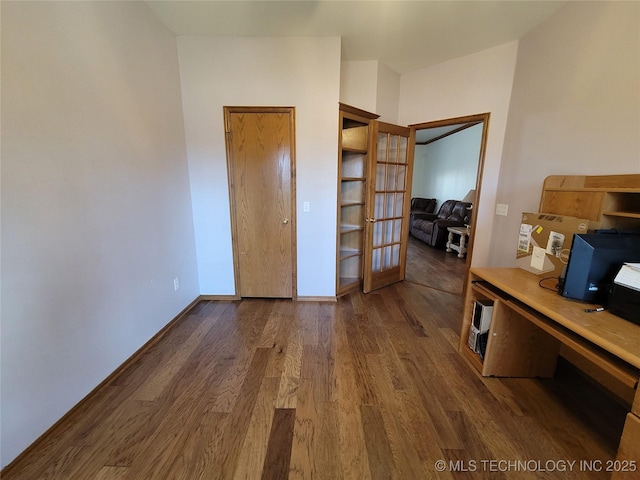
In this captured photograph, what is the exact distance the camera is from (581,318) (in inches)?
45.5

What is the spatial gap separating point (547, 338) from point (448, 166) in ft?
19.5

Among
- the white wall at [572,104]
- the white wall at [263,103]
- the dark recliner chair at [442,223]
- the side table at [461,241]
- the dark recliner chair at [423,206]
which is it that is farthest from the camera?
the dark recliner chair at [423,206]

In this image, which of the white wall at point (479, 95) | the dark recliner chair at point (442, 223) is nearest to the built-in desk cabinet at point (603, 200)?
the white wall at point (479, 95)

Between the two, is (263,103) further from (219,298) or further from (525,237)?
(525,237)

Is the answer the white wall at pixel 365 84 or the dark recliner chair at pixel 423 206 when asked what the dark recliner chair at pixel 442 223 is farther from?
the white wall at pixel 365 84

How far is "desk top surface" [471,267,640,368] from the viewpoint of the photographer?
960 mm

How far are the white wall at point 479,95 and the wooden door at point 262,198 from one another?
1768mm

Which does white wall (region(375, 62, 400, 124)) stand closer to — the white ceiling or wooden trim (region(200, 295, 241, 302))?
the white ceiling

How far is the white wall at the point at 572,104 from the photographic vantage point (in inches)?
62.8

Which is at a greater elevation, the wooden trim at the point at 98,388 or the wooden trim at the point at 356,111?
the wooden trim at the point at 356,111

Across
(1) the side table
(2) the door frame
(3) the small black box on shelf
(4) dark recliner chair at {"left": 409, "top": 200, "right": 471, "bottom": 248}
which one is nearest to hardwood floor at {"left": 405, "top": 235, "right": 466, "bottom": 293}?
(1) the side table

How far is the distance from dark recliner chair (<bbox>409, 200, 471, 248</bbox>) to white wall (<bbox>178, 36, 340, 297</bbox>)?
11.3 feet

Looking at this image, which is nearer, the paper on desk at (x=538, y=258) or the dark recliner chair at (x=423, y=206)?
the paper on desk at (x=538, y=258)

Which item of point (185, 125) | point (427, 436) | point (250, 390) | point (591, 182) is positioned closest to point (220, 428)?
point (250, 390)
